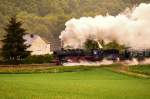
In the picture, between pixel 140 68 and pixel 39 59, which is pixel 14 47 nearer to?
pixel 39 59

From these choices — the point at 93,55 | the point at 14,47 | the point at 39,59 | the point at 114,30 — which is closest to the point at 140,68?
the point at 93,55

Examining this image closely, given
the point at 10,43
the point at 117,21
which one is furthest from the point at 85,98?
the point at 10,43

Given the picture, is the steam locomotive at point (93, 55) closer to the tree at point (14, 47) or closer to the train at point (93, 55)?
the train at point (93, 55)

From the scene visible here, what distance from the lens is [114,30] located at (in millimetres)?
76062

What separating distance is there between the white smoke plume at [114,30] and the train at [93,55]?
6.46ft

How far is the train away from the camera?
73.2 meters

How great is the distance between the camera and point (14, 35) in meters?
83.8

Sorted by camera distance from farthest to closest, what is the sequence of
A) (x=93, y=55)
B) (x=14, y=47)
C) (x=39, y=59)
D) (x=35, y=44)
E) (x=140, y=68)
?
(x=35, y=44) → (x=39, y=59) → (x=14, y=47) → (x=93, y=55) → (x=140, y=68)

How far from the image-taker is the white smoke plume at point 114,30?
73.9 metres

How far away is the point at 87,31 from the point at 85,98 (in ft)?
164

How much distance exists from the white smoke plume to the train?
197 cm

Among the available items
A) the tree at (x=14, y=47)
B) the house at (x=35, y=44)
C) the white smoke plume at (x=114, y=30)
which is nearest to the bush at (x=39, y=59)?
the tree at (x=14, y=47)

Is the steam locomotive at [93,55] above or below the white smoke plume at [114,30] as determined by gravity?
below

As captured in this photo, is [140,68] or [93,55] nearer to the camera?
[140,68]
